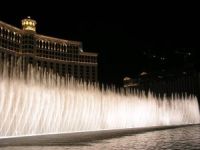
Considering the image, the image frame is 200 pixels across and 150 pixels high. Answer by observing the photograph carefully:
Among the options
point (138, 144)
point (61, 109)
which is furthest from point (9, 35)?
point (138, 144)

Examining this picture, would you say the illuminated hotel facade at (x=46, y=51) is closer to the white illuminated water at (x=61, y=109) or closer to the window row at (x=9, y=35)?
the window row at (x=9, y=35)

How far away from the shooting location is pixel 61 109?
35.9 metres

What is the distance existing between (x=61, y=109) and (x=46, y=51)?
257ft

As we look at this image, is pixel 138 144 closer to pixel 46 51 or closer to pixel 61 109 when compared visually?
pixel 61 109

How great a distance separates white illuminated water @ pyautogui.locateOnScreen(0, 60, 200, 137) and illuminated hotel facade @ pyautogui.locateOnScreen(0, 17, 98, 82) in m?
51.8

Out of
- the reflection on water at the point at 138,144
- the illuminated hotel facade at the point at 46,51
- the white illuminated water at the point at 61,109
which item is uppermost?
the illuminated hotel facade at the point at 46,51

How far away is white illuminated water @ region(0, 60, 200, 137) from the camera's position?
29078mm

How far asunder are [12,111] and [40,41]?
83.8 meters

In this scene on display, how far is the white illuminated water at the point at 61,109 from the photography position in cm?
2908

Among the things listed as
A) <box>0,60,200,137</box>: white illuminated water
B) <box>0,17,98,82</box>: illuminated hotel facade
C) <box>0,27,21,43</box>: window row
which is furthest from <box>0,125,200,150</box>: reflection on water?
<box>0,27,21,43</box>: window row

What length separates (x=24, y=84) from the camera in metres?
31.9

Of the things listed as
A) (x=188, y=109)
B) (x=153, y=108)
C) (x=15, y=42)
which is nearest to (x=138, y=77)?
(x=15, y=42)

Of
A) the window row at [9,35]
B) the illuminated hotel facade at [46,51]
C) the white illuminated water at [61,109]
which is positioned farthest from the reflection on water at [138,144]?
the window row at [9,35]

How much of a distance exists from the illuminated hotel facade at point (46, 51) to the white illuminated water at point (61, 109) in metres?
51.8
